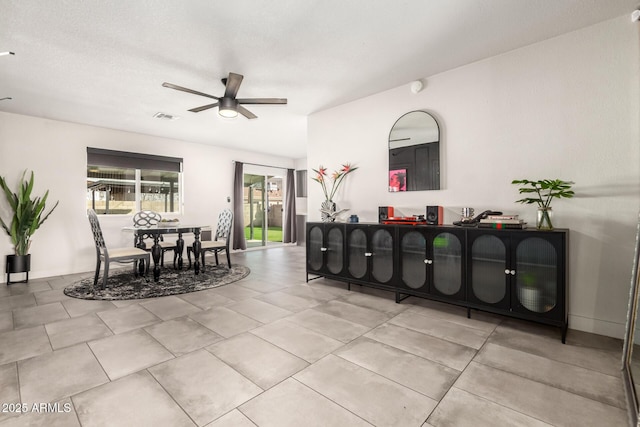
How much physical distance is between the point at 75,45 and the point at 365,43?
2.71m

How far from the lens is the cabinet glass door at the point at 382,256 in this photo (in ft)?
10.7

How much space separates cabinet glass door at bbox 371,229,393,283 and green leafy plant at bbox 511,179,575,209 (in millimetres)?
1341

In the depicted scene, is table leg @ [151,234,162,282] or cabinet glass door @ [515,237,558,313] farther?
table leg @ [151,234,162,282]

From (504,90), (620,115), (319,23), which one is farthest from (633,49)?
(319,23)

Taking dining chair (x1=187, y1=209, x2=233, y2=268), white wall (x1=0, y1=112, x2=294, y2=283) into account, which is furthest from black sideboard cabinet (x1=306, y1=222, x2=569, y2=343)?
white wall (x1=0, y1=112, x2=294, y2=283)

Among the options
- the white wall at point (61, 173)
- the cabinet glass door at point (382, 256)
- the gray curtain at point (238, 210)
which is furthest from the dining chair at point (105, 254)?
the cabinet glass door at point (382, 256)

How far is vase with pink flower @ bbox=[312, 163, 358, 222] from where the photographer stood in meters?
4.11

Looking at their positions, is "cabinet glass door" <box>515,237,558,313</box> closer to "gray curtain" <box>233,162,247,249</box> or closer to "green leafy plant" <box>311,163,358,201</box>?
"green leafy plant" <box>311,163,358,201</box>

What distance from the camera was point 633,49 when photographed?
229 cm

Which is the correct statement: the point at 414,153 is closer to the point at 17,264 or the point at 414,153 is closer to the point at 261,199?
the point at 261,199

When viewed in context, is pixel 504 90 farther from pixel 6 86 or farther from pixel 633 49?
pixel 6 86

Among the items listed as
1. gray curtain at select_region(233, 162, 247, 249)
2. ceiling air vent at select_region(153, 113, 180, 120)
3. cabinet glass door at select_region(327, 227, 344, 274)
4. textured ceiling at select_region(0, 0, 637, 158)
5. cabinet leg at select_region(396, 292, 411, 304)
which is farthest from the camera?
gray curtain at select_region(233, 162, 247, 249)

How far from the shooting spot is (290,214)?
8.46 metres

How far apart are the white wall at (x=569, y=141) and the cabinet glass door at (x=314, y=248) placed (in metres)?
1.41
